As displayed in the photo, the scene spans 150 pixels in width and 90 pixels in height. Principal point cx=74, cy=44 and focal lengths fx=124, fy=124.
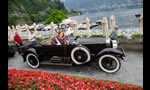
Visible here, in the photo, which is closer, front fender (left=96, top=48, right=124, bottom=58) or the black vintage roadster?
front fender (left=96, top=48, right=124, bottom=58)

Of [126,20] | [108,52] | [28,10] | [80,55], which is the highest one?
[28,10]

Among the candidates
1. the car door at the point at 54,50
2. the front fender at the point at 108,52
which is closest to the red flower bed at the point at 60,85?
the front fender at the point at 108,52

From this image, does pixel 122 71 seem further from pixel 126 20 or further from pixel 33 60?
pixel 126 20

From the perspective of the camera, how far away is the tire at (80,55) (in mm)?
5734

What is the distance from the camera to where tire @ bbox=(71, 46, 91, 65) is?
226 inches

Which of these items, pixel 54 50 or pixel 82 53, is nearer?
pixel 82 53

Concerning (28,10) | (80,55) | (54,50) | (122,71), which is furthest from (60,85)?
(28,10)

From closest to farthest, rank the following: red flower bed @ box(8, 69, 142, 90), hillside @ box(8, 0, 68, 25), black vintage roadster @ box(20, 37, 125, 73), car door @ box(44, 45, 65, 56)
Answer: red flower bed @ box(8, 69, 142, 90), black vintage roadster @ box(20, 37, 125, 73), car door @ box(44, 45, 65, 56), hillside @ box(8, 0, 68, 25)

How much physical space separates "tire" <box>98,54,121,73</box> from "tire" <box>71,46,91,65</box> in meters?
0.61

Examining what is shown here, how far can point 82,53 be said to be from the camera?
19.1 ft

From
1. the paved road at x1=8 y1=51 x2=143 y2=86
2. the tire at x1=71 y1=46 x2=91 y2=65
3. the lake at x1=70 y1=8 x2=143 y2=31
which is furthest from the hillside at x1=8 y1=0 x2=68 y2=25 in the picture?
the tire at x1=71 y1=46 x2=91 y2=65

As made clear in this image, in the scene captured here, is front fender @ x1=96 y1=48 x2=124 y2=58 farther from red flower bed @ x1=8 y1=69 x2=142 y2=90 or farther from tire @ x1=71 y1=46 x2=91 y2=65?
red flower bed @ x1=8 y1=69 x2=142 y2=90

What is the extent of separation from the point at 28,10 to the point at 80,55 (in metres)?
91.1

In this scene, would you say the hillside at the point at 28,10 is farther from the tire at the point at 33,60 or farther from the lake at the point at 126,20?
the tire at the point at 33,60
